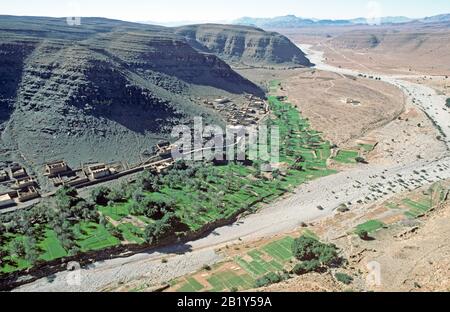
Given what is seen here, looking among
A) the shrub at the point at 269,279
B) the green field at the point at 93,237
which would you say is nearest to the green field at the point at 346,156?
the shrub at the point at 269,279

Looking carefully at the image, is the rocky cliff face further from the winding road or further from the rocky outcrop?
the winding road

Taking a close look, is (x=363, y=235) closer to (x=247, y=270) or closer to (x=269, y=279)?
(x=269, y=279)

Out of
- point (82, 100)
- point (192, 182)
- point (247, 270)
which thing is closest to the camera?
point (247, 270)

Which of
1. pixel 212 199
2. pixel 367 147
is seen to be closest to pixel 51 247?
pixel 212 199

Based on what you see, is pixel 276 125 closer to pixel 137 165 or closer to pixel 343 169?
pixel 343 169

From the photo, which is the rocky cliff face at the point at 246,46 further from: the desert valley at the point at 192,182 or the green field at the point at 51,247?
the green field at the point at 51,247

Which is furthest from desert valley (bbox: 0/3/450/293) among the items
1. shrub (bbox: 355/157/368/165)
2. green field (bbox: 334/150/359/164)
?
green field (bbox: 334/150/359/164)
